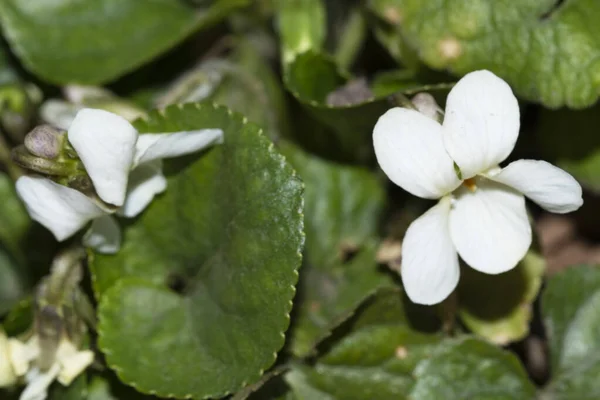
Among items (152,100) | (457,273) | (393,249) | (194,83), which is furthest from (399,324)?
(152,100)

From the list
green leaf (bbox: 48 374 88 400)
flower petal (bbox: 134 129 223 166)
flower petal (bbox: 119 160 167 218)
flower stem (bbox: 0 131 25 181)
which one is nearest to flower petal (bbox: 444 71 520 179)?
flower petal (bbox: 134 129 223 166)

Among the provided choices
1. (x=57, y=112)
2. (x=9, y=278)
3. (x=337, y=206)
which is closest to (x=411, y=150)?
(x=337, y=206)

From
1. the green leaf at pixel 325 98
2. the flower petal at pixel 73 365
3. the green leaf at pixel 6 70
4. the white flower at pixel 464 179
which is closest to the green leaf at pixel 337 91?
the green leaf at pixel 325 98

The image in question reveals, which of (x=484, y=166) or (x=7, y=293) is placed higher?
(x=484, y=166)

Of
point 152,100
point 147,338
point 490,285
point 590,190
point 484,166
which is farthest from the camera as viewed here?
point 152,100

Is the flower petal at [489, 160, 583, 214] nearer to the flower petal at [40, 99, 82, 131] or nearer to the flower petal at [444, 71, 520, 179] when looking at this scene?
the flower petal at [444, 71, 520, 179]

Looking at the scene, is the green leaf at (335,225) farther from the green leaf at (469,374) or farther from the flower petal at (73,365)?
the flower petal at (73,365)

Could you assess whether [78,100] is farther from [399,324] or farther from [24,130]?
[399,324]
